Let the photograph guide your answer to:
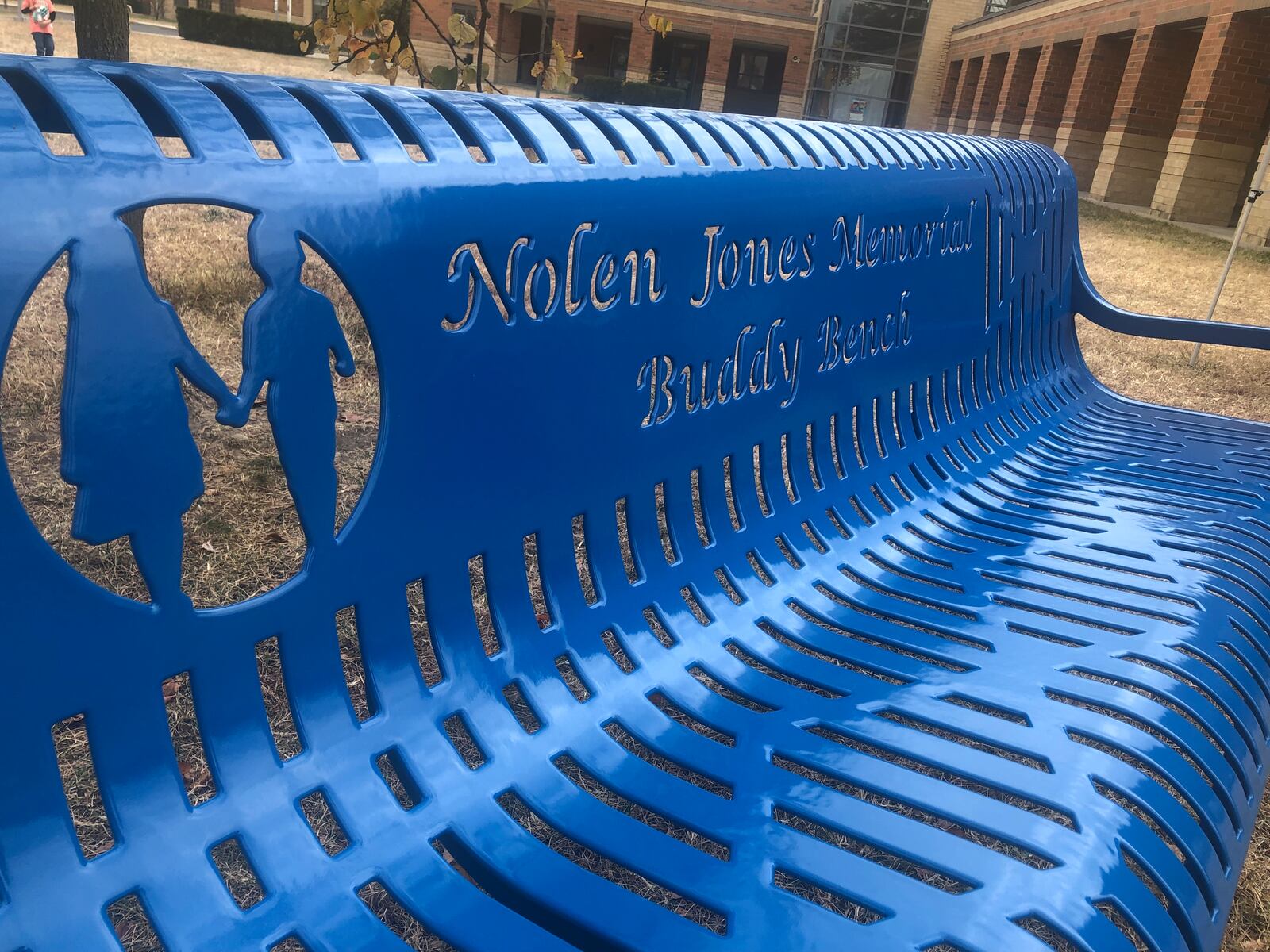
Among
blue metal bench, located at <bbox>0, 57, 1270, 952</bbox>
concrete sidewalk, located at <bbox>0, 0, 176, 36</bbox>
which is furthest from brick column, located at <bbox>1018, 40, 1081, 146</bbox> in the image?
blue metal bench, located at <bbox>0, 57, 1270, 952</bbox>

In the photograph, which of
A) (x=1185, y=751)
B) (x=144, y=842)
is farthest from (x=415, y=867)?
(x=1185, y=751)

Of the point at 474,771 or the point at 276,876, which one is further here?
the point at 474,771

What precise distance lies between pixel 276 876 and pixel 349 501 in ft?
5.82

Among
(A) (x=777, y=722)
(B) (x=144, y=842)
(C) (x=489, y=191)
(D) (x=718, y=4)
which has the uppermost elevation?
(D) (x=718, y=4)

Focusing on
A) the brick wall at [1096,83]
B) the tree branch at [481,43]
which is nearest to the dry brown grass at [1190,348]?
the tree branch at [481,43]

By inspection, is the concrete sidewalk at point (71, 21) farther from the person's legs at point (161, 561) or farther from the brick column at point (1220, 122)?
the person's legs at point (161, 561)

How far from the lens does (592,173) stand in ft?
4.50

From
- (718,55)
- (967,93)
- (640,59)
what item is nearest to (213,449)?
(967,93)

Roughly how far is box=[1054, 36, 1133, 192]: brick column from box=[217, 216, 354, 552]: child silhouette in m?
24.5

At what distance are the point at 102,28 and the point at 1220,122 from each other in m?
19.0

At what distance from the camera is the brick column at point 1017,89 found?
27125 mm

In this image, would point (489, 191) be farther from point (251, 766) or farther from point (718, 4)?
point (718, 4)

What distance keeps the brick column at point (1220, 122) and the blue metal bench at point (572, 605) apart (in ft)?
58.9

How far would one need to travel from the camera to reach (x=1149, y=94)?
778 inches
